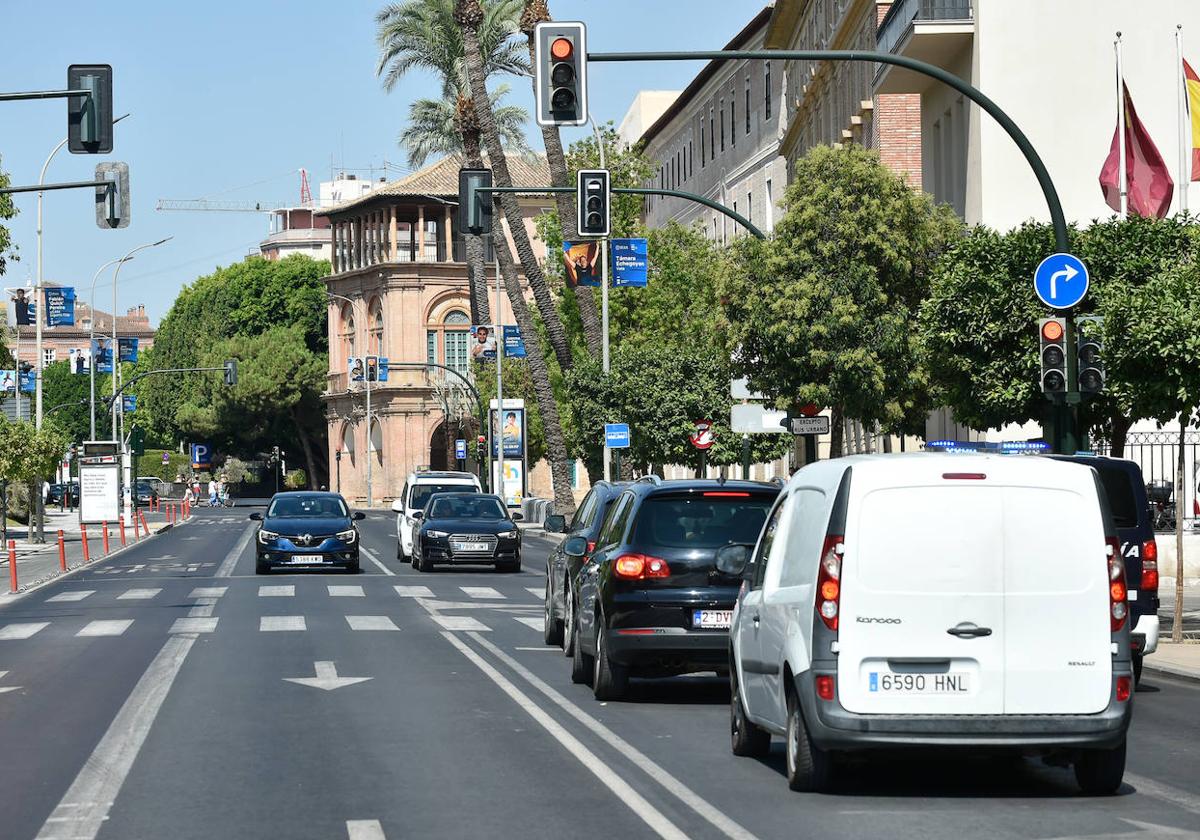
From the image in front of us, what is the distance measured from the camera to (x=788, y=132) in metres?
66.8

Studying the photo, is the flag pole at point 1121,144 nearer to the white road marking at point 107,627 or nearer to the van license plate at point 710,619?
the white road marking at point 107,627

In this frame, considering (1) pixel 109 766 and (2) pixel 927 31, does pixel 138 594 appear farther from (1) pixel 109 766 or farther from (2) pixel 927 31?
(1) pixel 109 766

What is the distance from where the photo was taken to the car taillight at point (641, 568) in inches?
587

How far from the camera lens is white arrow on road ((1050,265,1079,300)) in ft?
69.0

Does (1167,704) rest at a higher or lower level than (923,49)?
lower

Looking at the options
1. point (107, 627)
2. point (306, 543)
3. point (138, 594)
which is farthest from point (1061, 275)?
point (306, 543)

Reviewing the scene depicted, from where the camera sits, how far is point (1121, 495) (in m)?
17.1

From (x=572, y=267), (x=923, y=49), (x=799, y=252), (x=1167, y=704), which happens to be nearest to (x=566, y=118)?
(x=1167, y=704)

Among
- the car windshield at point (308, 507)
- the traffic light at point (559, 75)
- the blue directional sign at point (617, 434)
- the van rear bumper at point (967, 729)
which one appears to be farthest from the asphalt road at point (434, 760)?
the blue directional sign at point (617, 434)

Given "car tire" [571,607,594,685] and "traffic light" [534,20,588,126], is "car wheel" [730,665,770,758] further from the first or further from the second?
"traffic light" [534,20,588,126]

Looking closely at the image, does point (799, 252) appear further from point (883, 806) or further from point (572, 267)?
point (883, 806)

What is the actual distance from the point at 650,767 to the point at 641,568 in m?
3.55

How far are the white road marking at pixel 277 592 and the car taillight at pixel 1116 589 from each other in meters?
21.5

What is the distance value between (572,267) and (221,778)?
41.2m
